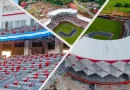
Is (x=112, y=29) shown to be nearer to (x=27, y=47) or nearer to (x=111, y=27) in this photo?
(x=111, y=27)

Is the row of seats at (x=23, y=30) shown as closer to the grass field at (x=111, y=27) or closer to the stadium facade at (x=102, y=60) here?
the stadium facade at (x=102, y=60)

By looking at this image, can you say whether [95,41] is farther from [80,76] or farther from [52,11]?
[52,11]

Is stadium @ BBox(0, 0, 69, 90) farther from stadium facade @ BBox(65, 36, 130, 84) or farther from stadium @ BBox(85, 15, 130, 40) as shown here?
stadium @ BBox(85, 15, 130, 40)

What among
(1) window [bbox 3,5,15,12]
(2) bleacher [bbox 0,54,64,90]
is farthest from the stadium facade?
(1) window [bbox 3,5,15,12]

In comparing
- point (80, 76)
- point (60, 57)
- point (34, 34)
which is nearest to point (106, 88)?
point (80, 76)

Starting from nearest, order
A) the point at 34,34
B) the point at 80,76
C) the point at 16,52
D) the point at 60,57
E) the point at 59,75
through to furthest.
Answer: the point at 60,57 < the point at 34,34 < the point at 16,52 < the point at 59,75 < the point at 80,76

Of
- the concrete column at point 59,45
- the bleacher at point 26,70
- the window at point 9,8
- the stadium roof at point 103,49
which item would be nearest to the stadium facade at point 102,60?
the stadium roof at point 103,49

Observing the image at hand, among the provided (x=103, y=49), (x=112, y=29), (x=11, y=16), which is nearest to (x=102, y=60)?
(x=103, y=49)
